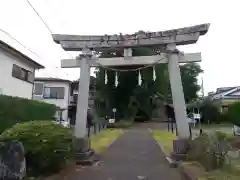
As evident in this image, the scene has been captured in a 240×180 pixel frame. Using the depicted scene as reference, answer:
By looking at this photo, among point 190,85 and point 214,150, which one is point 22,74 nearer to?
point 214,150

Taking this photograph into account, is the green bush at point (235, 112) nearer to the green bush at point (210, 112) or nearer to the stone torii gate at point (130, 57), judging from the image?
the stone torii gate at point (130, 57)

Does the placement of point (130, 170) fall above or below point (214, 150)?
below

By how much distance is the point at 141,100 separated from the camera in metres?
46.0

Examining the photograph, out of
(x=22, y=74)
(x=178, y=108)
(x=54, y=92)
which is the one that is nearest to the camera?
(x=178, y=108)

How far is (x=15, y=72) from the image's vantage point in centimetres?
2014

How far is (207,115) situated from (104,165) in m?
39.2

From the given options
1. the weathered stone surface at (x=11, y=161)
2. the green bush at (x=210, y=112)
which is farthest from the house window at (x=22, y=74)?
the green bush at (x=210, y=112)

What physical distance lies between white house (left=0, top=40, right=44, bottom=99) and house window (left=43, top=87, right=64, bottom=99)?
1442cm

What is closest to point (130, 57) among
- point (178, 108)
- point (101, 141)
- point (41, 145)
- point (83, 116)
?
point (178, 108)

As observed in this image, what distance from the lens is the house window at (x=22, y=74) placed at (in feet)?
65.6

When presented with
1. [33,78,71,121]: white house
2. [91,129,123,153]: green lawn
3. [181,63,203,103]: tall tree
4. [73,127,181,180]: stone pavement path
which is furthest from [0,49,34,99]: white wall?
[181,63,203,103]: tall tree

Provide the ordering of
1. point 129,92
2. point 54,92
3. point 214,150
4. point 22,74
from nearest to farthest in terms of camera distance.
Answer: point 214,150, point 22,74, point 54,92, point 129,92

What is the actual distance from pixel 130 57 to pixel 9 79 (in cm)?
1067

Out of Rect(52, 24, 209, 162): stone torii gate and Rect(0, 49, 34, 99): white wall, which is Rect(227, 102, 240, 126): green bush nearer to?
Rect(52, 24, 209, 162): stone torii gate
